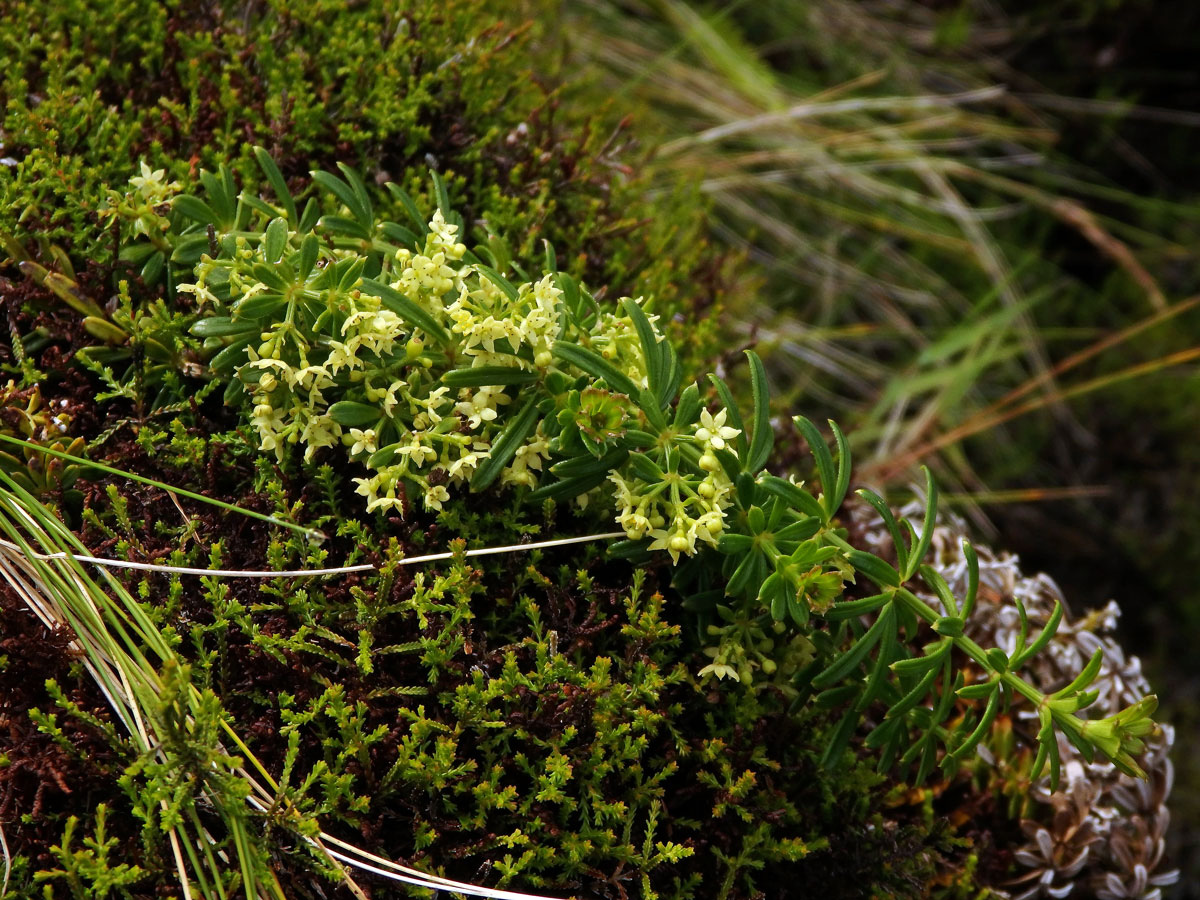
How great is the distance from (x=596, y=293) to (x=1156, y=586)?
10.7 ft

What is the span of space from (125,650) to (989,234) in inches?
160

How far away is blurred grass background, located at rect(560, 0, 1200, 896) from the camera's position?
3854 millimetres

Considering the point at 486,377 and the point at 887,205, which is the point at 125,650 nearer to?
the point at 486,377

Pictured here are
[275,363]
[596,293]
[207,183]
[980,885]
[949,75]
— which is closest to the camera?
[275,363]

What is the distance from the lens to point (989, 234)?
14.5ft

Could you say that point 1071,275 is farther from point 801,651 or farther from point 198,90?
point 198,90

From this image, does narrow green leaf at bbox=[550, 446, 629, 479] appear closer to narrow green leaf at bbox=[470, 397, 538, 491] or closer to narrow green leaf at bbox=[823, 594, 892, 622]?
narrow green leaf at bbox=[470, 397, 538, 491]

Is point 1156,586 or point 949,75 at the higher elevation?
point 949,75

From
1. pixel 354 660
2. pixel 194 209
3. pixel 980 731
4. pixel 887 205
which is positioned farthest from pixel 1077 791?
pixel 887 205

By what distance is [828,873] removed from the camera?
72.1 inches

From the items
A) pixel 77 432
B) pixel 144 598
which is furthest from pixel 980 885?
pixel 77 432

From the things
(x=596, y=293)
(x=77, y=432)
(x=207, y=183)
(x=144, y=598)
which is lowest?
(x=144, y=598)

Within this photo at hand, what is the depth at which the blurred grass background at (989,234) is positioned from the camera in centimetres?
385

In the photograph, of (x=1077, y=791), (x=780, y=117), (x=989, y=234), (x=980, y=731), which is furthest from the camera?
(x=989, y=234)
